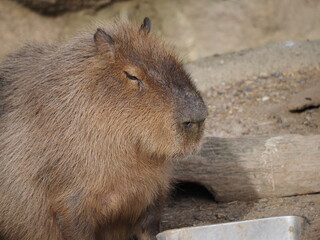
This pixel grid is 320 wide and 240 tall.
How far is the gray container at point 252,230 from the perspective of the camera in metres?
3.93

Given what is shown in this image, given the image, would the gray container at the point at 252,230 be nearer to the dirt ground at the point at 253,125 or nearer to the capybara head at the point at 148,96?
the dirt ground at the point at 253,125

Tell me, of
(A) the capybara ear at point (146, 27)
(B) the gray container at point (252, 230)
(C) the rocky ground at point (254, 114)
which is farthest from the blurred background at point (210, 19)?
(B) the gray container at point (252, 230)

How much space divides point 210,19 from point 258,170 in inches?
144

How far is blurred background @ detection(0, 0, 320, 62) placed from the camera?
783 cm

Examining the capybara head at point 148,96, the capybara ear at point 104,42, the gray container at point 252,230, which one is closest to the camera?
the capybara head at point 148,96

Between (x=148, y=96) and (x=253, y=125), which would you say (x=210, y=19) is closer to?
(x=253, y=125)

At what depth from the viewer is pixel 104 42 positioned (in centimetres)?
382

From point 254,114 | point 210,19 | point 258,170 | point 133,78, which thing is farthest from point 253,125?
point 133,78

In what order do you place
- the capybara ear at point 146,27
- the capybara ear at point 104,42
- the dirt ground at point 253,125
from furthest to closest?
the dirt ground at point 253,125 < the capybara ear at point 146,27 < the capybara ear at point 104,42

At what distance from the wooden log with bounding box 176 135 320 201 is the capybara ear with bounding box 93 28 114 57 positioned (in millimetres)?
1346

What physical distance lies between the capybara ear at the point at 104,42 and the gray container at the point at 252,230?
117cm

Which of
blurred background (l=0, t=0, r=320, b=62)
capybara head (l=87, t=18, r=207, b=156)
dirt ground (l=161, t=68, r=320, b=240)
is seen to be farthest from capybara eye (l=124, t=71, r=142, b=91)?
blurred background (l=0, t=0, r=320, b=62)

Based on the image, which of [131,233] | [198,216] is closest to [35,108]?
[131,233]

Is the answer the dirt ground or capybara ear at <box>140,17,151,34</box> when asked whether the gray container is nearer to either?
the dirt ground
